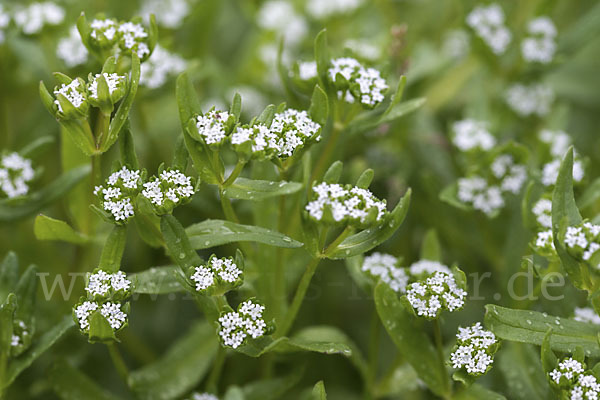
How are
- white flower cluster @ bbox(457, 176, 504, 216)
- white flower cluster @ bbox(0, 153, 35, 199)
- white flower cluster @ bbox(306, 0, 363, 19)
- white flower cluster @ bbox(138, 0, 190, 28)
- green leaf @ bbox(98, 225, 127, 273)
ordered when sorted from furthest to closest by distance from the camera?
white flower cluster @ bbox(306, 0, 363, 19) < white flower cluster @ bbox(138, 0, 190, 28) < white flower cluster @ bbox(457, 176, 504, 216) < white flower cluster @ bbox(0, 153, 35, 199) < green leaf @ bbox(98, 225, 127, 273)

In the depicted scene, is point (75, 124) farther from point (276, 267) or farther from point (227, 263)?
point (276, 267)

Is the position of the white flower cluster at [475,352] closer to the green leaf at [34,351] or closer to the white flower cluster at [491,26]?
the green leaf at [34,351]

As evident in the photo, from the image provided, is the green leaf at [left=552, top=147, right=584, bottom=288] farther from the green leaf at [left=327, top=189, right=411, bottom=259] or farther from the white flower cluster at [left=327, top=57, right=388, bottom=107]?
the white flower cluster at [left=327, top=57, right=388, bottom=107]

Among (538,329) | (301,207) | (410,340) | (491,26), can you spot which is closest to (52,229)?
(301,207)

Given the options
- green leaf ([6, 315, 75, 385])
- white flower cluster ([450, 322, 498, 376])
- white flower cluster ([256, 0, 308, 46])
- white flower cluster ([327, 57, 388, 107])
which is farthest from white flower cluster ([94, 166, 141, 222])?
white flower cluster ([256, 0, 308, 46])

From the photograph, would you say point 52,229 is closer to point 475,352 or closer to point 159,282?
point 159,282

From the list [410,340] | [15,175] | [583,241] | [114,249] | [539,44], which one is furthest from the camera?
[539,44]
